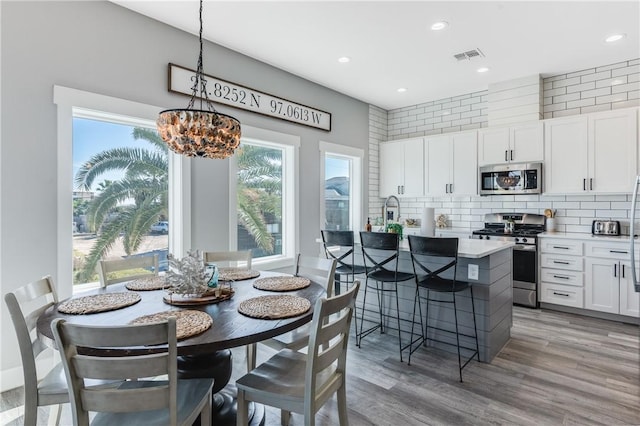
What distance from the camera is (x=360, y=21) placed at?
316 cm

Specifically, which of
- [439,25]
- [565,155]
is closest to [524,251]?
[565,155]

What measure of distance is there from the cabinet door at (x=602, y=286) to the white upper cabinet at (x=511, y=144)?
1.41m

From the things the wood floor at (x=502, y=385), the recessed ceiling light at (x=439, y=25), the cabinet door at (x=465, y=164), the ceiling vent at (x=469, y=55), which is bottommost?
the wood floor at (x=502, y=385)

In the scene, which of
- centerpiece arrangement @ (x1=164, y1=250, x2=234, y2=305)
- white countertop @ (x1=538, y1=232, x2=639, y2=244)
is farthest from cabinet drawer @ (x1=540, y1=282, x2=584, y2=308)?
centerpiece arrangement @ (x1=164, y1=250, x2=234, y2=305)

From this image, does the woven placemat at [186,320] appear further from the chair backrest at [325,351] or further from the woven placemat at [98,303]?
the chair backrest at [325,351]

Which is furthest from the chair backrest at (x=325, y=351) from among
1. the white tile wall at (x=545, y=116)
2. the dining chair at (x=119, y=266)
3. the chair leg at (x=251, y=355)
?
the white tile wall at (x=545, y=116)

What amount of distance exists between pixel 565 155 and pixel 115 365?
492 centimetres

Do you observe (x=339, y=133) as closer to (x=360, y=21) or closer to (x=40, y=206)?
(x=360, y=21)

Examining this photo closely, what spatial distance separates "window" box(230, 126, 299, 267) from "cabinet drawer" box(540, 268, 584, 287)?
3.13m

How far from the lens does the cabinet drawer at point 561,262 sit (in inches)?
159

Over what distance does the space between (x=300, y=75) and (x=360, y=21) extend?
1.43 metres

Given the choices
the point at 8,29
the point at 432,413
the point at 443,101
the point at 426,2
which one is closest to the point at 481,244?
the point at 432,413

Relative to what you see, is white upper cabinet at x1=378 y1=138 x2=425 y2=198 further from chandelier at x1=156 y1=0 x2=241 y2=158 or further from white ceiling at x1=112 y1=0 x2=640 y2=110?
chandelier at x1=156 y1=0 x2=241 y2=158

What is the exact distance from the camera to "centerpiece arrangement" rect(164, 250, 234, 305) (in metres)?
1.84
